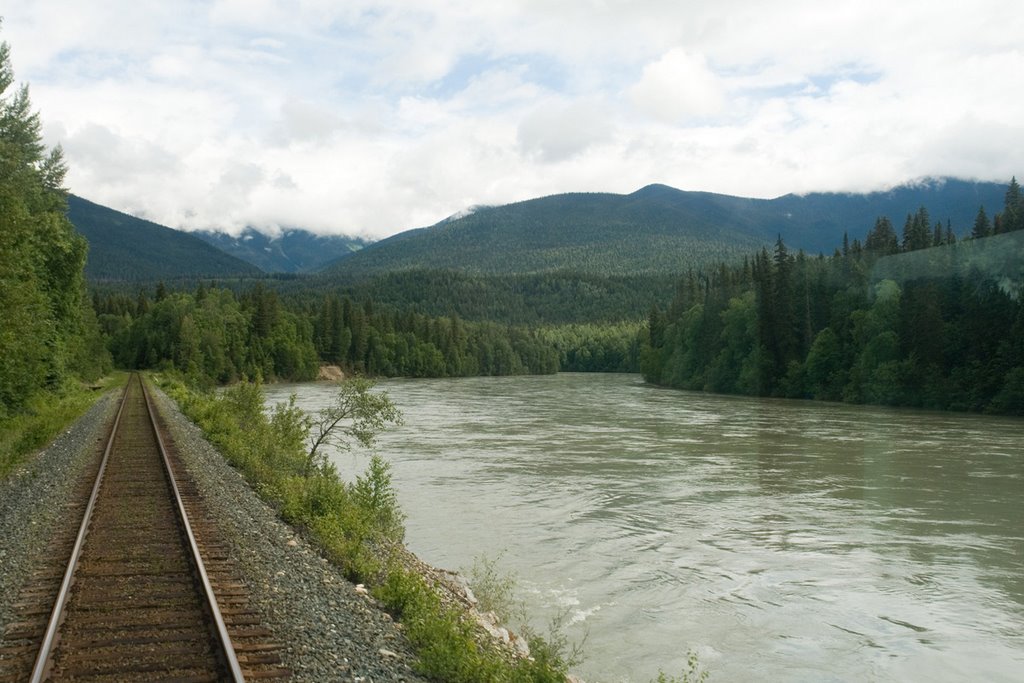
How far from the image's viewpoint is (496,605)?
1531 cm

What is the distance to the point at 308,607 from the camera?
1086 cm

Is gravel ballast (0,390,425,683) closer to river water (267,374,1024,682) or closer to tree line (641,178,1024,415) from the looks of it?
river water (267,374,1024,682)

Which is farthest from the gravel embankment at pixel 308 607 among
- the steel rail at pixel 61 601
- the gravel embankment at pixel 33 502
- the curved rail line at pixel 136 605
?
the gravel embankment at pixel 33 502

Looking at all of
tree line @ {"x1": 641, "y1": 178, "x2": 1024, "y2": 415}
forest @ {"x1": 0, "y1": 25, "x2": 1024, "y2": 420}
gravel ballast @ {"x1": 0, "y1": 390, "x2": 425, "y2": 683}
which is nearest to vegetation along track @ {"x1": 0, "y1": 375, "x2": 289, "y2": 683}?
gravel ballast @ {"x1": 0, "y1": 390, "x2": 425, "y2": 683}

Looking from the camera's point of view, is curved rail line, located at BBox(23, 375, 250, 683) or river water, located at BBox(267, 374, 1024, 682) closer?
curved rail line, located at BBox(23, 375, 250, 683)

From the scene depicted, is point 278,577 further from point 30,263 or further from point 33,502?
point 30,263

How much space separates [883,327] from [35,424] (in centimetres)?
6906

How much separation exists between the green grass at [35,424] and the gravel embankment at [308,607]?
31.8ft

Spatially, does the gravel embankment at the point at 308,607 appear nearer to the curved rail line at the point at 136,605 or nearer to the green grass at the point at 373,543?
the green grass at the point at 373,543

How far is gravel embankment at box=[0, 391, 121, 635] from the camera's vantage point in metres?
11.8

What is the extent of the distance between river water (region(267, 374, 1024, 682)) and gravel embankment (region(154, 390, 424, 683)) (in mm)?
4163

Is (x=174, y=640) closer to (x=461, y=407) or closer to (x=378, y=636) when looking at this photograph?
(x=378, y=636)

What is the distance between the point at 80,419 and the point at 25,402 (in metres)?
5.13

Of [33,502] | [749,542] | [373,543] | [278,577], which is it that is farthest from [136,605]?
[749,542]
